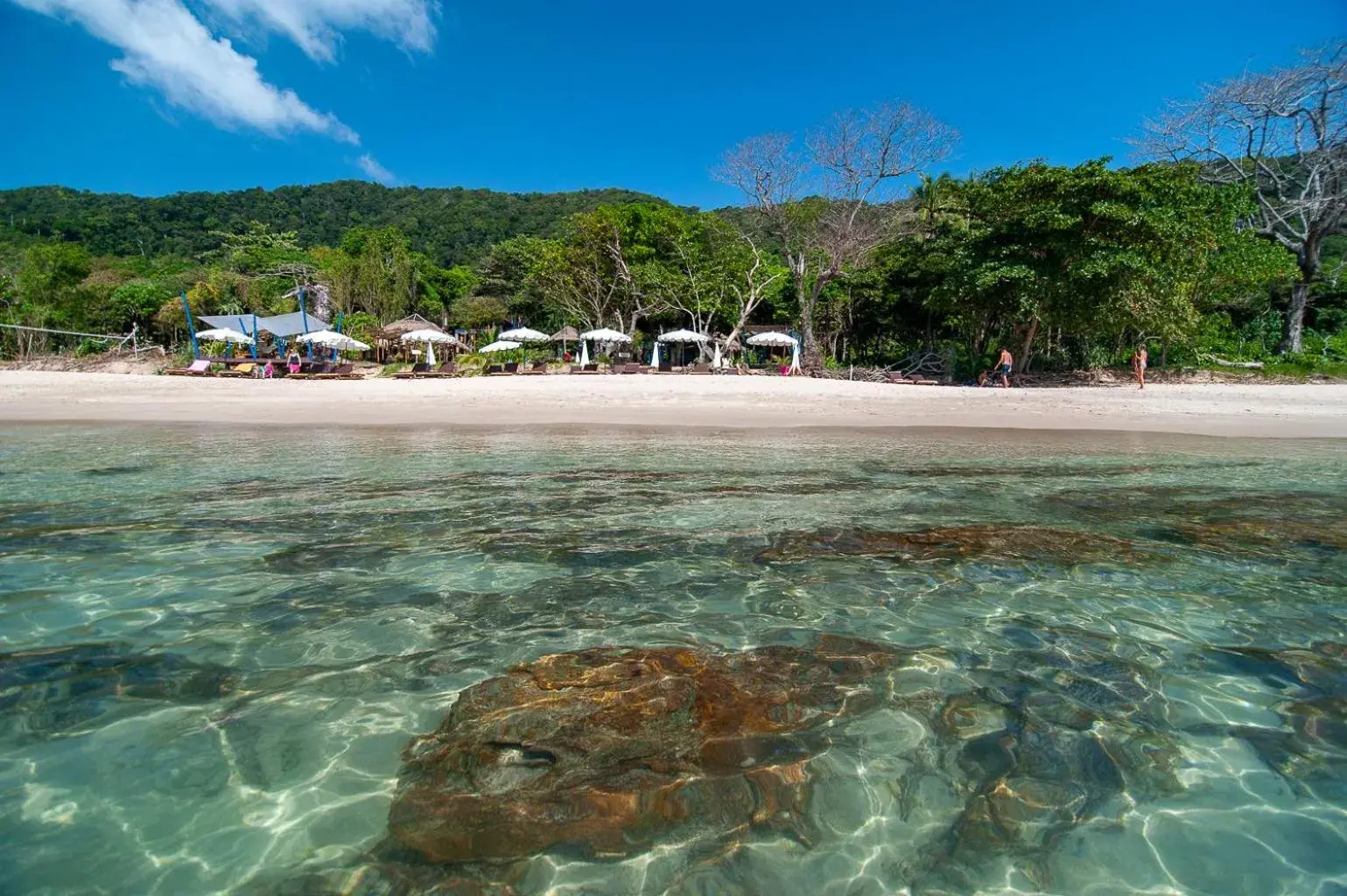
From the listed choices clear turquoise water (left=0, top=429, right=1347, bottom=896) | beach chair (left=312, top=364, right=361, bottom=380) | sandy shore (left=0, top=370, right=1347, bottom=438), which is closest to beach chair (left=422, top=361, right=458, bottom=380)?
beach chair (left=312, top=364, right=361, bottom=380)

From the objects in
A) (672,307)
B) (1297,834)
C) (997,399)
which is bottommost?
(1297,834)

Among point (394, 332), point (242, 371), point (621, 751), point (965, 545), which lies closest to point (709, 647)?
point (621, 751)

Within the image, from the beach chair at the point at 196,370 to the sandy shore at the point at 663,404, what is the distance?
2.72m

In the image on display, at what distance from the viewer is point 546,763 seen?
2469mm

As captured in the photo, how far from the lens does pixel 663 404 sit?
17.5m

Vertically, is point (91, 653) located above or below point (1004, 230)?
below

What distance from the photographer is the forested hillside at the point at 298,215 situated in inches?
2731

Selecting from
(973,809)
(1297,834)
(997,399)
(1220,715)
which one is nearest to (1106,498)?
(1220,715)

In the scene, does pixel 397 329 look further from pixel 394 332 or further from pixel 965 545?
pixel 965 545

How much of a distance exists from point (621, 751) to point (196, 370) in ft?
89.6

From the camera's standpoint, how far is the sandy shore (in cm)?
1466

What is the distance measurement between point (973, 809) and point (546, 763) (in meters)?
1.55

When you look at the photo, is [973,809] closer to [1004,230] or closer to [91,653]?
[91,653]

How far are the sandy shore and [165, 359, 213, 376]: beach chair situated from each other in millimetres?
2715
